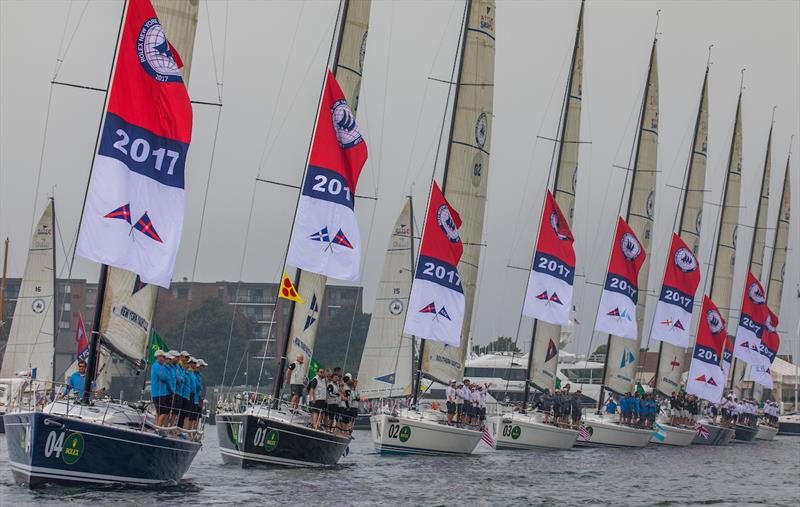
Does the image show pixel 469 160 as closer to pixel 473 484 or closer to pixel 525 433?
pixel 525 433

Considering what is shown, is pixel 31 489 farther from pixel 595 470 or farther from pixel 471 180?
pixel 471 180

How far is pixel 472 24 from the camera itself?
45812 mm

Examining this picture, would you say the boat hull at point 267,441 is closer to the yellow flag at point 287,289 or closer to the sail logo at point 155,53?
the yellow flag at point 287,289

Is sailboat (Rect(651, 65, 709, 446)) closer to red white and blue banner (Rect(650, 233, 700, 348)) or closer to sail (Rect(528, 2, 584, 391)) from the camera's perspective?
red white and blue banner (Rect(650, 233, 700, 348))

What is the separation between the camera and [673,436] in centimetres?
5659

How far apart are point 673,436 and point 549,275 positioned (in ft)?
47.4

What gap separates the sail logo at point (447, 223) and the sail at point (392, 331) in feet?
23.0

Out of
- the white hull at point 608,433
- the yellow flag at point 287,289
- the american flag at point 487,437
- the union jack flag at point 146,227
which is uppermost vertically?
the union jack flag at point 146,227

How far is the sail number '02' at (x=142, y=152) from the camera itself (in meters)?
24.2

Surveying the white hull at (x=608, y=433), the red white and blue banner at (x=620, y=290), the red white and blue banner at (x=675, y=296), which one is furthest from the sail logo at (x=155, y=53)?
the red white and blue banner at (x=675, y=296)

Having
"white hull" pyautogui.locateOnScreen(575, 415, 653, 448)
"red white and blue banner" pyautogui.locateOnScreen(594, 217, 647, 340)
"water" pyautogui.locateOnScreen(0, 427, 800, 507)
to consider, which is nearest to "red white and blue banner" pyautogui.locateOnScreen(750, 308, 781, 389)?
"white hull" pyautogui.locateOnScreen(575, 415, 653, 448)

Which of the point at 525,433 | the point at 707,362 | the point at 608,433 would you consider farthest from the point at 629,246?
the point at 525,433

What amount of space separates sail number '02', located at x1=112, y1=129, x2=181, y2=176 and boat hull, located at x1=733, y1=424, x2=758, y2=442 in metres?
46.4

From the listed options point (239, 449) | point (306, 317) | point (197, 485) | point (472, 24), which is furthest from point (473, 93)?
point (197, 485)
